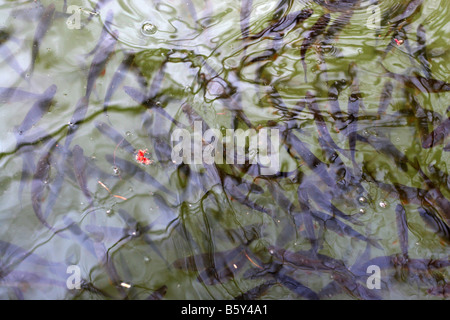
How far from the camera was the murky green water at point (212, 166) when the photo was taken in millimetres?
2129

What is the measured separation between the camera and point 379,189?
2.19 metres

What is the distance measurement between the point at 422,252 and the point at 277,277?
35.5 inches

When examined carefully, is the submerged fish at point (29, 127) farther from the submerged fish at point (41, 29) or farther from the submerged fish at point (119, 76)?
the submerged fish at point (119, 76)

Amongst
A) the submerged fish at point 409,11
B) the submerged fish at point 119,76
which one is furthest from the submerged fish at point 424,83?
the submerged fish at point 119,76

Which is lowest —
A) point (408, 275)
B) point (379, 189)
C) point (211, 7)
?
point (408, 275)

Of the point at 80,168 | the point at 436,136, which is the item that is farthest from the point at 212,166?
the point at 436,136

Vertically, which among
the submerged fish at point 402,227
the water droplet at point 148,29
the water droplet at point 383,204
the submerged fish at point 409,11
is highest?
the submerged fish at point 409,11

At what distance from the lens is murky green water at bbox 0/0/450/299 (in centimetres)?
213

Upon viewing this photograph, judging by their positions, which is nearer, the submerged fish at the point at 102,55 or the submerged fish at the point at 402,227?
the submerged fish at the point at 402,227

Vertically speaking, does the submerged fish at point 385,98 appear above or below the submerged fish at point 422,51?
below

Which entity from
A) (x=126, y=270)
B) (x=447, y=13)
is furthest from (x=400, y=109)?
(x=126, y=270)

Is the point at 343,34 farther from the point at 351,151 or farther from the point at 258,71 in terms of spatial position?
the point at 351,151

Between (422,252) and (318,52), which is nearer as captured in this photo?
(422,252)

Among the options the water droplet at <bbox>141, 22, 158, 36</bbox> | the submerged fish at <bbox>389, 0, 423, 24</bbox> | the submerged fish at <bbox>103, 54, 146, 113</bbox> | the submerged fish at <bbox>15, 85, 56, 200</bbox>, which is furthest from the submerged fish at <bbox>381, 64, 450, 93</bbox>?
the submerged fish at <bbox>15, 85, 56, 200</bbox>
